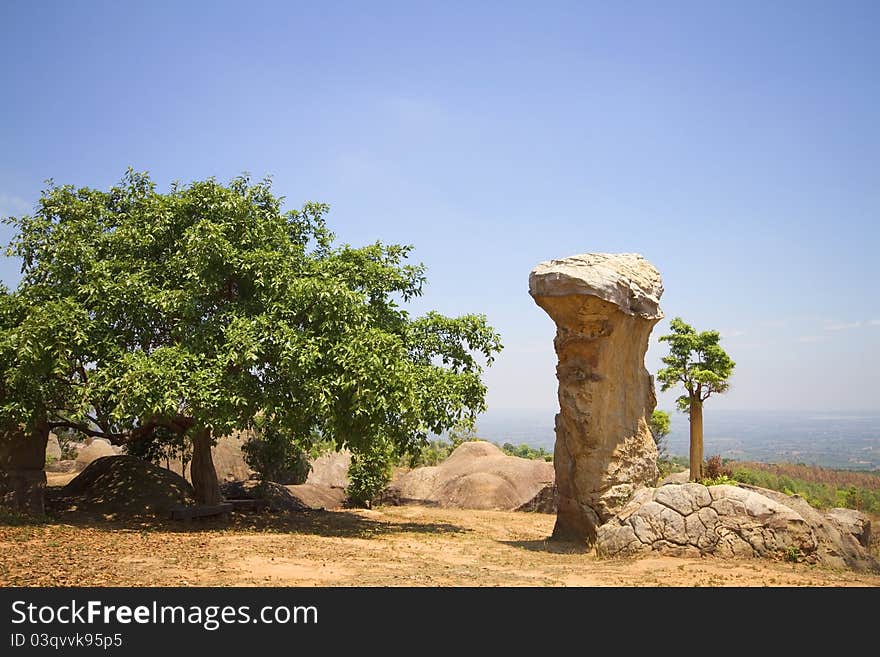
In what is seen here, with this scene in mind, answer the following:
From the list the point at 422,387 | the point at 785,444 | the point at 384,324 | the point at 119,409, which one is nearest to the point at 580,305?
the point at 422,387

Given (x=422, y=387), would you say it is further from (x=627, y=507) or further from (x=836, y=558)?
(x=836, y=558)

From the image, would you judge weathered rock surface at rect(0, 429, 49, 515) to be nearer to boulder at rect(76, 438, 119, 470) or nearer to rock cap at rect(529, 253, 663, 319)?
rock cap at rect(529, 253, 663, 319)

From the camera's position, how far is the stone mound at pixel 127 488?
1594 cm

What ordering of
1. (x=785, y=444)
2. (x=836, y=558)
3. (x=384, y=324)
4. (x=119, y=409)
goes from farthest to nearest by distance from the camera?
(x=785, y=444) < (x=384, y=324) < (x=119, y=409) < (x=836, y=558)

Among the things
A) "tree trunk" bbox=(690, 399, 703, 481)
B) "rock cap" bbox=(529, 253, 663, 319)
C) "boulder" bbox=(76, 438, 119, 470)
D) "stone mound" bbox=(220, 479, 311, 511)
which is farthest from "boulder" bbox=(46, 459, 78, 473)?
"tree trunk" bbox=(690, 399, 703, 481)

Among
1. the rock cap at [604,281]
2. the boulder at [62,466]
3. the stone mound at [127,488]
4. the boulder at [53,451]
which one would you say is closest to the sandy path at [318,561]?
the stone mound at [127,488]

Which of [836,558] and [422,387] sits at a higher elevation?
[422,387]

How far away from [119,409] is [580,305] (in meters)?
8.77

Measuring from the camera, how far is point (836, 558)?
11047 mm

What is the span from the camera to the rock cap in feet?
43.3

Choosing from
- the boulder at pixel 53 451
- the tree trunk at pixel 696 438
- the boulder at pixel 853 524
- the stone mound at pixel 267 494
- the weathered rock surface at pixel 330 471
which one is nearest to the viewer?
the boulder at pixel 853 524

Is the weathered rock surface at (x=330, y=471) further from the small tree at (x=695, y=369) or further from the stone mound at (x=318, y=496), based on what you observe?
the small tree at (x=695, y=369)

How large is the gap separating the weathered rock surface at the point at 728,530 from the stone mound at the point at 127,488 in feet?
32.8

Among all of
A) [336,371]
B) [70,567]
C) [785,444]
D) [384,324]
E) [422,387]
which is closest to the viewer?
[70,567]
